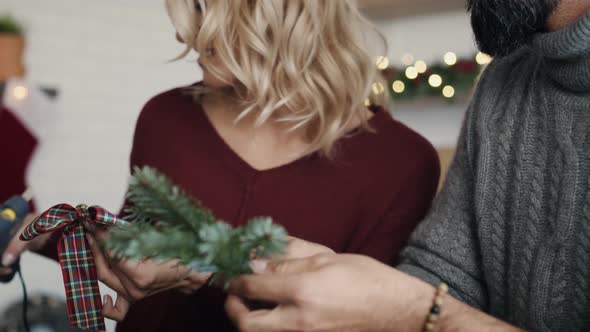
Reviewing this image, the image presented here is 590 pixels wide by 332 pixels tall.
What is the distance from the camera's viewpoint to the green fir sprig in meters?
0.50

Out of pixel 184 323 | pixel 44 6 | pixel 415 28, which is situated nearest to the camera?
pixel 184 323

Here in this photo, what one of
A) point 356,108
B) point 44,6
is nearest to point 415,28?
point 44,6

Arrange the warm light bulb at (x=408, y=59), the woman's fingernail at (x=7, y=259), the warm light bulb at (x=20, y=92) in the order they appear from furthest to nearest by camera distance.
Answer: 1. the warm light bulb at (x=408, y=59)
2. the warm light bulb at (x=20, y=92)
3. the woman's fingernail at (x=7, y=259)

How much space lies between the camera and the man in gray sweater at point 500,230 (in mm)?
623

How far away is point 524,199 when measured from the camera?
85 cm

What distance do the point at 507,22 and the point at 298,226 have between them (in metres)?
0.49

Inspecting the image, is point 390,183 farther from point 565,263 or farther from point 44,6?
point 44,6

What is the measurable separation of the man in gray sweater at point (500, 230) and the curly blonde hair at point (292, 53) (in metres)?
0.25

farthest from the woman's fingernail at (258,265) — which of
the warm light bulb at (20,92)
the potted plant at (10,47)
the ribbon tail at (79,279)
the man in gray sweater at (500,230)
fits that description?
the potted plant at (10,47)

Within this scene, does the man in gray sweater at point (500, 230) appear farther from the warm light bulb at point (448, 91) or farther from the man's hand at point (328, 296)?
the warm light bulb at point (448, 91)

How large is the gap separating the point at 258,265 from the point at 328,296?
3.1 inches

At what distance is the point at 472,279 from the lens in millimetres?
935

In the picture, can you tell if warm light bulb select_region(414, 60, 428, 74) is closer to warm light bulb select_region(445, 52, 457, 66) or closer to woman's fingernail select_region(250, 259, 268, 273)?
warm light bulb select_region(445, 52, 457, 66)

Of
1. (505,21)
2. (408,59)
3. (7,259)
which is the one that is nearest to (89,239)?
(7,259)
